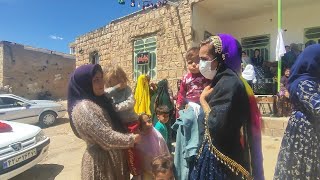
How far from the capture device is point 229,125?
1547 mm

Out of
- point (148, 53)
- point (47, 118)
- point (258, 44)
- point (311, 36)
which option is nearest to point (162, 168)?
point (148, 53)

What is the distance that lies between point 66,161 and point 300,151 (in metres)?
5.08

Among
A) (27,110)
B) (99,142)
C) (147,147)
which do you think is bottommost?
(27,110)

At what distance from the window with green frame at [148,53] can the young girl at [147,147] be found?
724 centimetres

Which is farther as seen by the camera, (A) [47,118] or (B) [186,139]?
(A) [47,118]

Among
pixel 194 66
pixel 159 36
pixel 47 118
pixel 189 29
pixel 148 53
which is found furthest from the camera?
pixel 47 118

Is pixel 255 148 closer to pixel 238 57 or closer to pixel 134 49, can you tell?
pixel 238 57

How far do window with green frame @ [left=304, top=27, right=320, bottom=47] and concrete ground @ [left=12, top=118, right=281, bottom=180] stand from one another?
4.49m

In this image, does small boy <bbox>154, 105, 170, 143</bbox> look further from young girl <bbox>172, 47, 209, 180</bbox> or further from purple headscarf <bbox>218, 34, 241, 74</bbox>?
purple headscarf <bbox>218, 34, 241, 74</bbox>

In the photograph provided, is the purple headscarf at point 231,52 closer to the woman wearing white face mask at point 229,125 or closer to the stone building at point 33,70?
the woman wearing white face mask at point 229,125

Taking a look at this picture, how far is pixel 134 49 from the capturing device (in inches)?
409

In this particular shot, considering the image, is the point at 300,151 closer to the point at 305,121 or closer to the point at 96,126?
the point at 305,121

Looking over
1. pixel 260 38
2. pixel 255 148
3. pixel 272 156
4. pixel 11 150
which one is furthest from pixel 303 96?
pixel 260 38

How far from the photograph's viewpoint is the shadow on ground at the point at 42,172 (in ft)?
16.3
